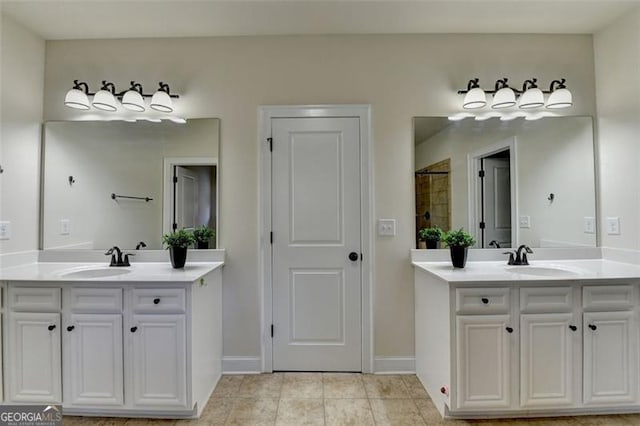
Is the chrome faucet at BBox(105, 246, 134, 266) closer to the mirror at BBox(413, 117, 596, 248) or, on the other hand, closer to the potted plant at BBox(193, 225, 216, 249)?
the potted plant at BBox(193, 225, 216, 249)

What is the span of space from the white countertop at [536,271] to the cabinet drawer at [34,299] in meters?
2.28

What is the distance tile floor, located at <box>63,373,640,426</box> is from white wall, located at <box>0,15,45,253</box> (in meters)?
1.37

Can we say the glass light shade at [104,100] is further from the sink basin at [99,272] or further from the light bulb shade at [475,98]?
the light bulb shade at [475,98]

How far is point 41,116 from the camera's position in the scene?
8.18 ft

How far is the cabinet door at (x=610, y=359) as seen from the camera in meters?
1.89

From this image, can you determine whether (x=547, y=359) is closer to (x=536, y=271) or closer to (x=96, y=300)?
(x=536, y=271)

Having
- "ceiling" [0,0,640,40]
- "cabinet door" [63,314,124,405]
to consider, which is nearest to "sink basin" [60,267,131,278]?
"cabinet door" [63,314,124,405]

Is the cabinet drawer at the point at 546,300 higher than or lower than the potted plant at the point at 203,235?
lower

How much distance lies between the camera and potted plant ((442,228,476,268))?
2225mm

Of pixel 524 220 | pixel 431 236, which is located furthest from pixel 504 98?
pixel 431 236

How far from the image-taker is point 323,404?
206 cm

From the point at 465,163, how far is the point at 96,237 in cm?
288

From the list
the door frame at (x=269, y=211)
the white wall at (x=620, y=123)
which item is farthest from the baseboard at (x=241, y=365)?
the white wall at (x=620, y=123)

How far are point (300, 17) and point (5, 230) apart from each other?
2487 millimetres
